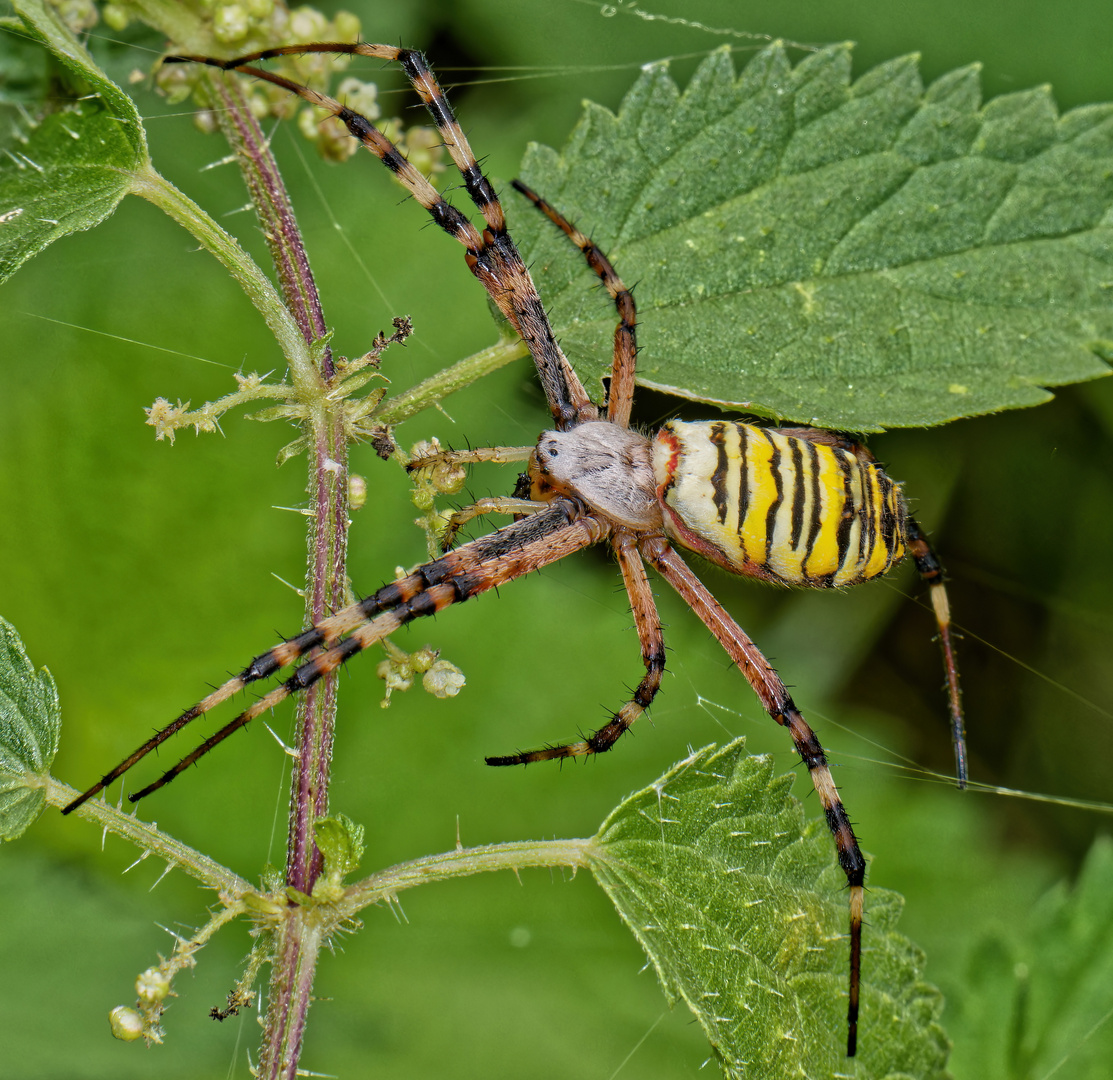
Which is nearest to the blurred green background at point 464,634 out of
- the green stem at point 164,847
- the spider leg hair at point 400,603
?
the spider leg hair at point 400,603

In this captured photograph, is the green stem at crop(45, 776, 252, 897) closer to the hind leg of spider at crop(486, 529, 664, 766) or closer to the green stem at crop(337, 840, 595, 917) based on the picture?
the green stem at crop(337, 840, 595, 917)

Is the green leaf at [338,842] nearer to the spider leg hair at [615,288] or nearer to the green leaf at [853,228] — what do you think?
the green leaf at [853,228]

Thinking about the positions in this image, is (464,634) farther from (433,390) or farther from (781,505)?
(433,390)

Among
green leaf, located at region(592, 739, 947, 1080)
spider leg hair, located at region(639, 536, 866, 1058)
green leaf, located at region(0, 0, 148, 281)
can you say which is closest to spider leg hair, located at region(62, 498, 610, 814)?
spider leg hair, located at region(639, 536, 866, 1058)

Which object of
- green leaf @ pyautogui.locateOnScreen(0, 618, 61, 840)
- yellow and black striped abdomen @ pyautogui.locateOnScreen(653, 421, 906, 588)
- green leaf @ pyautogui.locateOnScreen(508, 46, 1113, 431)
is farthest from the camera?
yellow and black striped abdomen @ pyautogui.locateOnScreen(653, 421, 906, 588)

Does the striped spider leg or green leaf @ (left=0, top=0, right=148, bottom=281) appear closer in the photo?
green leaf @ (left=0, top=0, right=148, bottom=281)

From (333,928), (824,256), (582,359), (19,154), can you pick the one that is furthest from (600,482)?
(19,154)

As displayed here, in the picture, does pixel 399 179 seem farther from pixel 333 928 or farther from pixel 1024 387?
pixel 333 928
